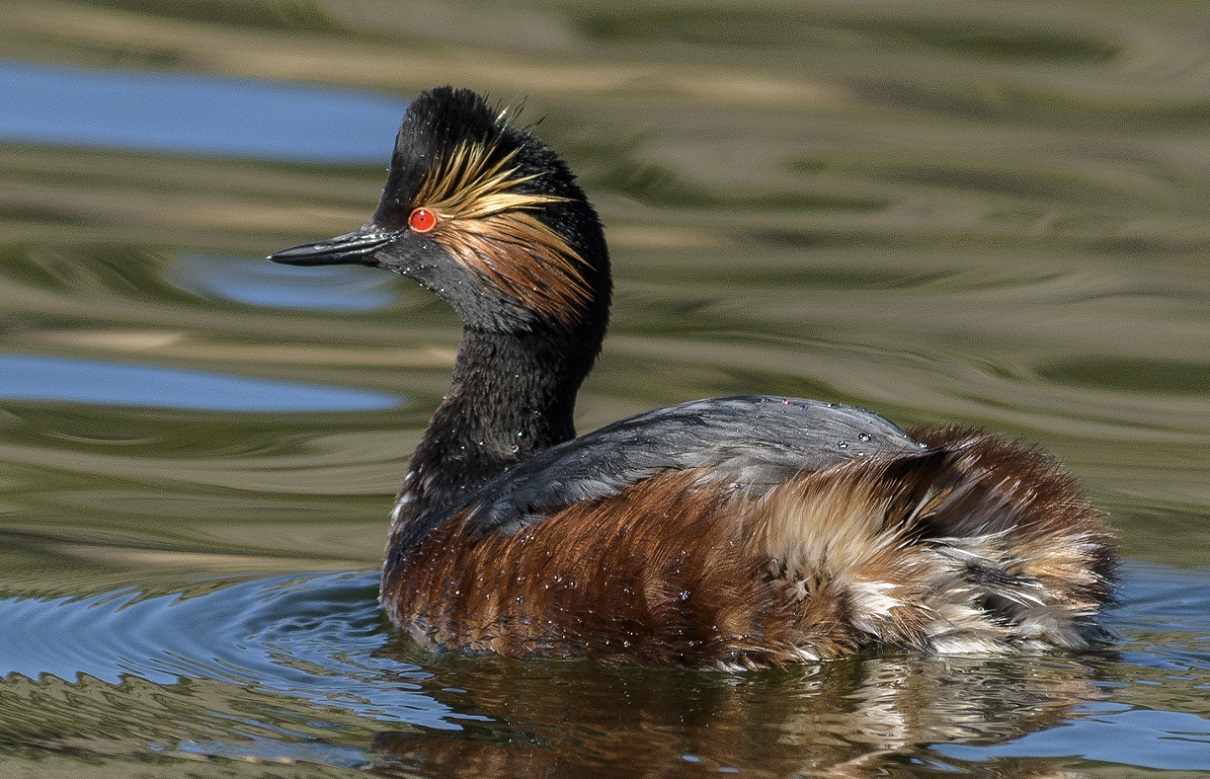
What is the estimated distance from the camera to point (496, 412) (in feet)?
22.7

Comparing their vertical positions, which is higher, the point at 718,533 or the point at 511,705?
the point at 718,533

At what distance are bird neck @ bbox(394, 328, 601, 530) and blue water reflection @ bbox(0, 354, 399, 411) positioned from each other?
2.13 m

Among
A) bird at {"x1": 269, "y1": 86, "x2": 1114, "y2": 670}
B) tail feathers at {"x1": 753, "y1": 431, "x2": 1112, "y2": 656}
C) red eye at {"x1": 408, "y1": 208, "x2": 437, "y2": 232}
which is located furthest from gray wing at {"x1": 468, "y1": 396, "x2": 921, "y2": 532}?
red eye at {"x1": 408, "y1": 208, "x2": 437, "y2": 232}

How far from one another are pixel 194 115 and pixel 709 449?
7.54 m

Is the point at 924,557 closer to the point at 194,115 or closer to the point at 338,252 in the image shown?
the point at 338,252

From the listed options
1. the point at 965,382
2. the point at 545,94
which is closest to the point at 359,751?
the point at 965,382

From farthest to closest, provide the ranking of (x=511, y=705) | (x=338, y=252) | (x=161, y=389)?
(x=161, y=389) → (x=338, y=252) → (x=511, y=705)

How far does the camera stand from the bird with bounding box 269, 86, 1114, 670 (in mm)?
5598

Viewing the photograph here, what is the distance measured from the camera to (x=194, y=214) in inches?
451

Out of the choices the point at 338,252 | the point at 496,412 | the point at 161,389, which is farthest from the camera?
the point at 161,389

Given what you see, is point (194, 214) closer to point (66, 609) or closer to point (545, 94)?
point (545, 94)

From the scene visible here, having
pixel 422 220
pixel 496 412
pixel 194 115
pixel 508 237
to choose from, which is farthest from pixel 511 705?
pixel 194 115

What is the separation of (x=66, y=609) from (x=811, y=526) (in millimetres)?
2481

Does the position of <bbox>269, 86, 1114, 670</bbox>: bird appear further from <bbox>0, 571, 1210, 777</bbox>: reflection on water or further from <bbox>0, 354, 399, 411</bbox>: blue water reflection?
<bbox>0, 354, 399, 411</bbox>: blue water reflection
